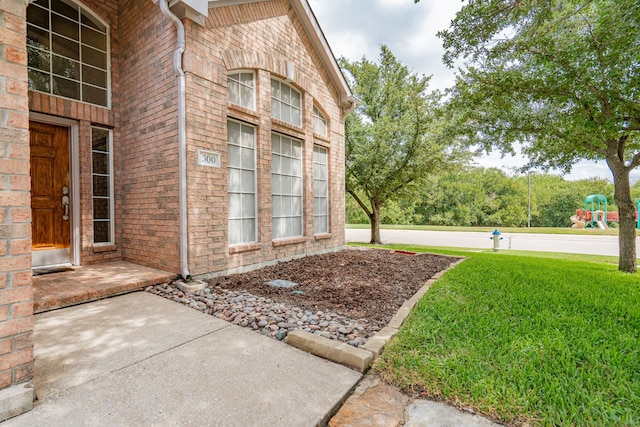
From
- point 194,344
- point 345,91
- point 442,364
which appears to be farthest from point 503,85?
point 194,344

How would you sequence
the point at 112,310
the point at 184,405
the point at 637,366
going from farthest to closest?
the point at 112,310, the point at 637,366, the point at 184,405

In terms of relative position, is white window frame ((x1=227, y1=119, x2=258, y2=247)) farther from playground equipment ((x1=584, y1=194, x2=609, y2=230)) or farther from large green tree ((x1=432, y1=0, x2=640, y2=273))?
playground equipment ((x1=584, y1=194, x2=609, y2=230))

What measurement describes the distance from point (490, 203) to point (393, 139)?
3215 centimetres

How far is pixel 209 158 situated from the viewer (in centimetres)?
489

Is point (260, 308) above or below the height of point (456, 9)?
below

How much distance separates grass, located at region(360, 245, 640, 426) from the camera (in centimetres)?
193

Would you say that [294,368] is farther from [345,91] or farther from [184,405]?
[345,91]

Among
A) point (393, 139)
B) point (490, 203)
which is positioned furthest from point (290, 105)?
point (490, 203)

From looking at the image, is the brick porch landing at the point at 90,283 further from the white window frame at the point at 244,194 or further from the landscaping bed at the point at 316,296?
the white window frame at the point at 244,194

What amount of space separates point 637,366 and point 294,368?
8.96 ft

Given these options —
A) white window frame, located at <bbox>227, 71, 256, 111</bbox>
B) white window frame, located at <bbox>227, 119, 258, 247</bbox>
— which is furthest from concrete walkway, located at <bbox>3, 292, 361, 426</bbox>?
white window frame, located at <bbox>227, 71, 256, 111</bbox>

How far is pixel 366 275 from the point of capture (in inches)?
229

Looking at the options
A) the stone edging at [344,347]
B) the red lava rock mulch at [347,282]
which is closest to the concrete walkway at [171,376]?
the stone edging at [344,347]

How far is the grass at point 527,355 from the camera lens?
193cm
